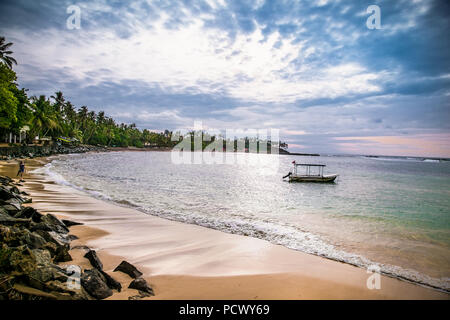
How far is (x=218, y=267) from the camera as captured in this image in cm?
643

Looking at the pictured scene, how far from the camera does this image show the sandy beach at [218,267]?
17.0ft

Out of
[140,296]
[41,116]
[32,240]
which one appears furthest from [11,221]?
[41,116]

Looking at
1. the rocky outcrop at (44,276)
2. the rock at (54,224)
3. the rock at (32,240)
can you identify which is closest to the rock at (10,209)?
the rock at (54,224)

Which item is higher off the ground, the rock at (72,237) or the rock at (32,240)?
the rock at (32,240)

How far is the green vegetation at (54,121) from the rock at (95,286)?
3968 cm

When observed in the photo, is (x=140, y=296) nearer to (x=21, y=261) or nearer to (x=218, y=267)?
(x=21, y=261)

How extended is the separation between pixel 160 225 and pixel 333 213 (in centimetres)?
1195

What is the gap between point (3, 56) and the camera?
3819 cm

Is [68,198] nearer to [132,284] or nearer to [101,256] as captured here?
Answer: [101,256]

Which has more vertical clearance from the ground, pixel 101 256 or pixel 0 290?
pixel 0 290

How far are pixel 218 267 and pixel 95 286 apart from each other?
3135mm

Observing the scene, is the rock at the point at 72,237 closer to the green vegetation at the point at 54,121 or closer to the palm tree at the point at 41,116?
the green vegetation at the point at 54,121

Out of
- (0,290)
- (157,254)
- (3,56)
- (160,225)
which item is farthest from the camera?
(3,56)

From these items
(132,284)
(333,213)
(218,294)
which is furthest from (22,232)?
(333,213)
